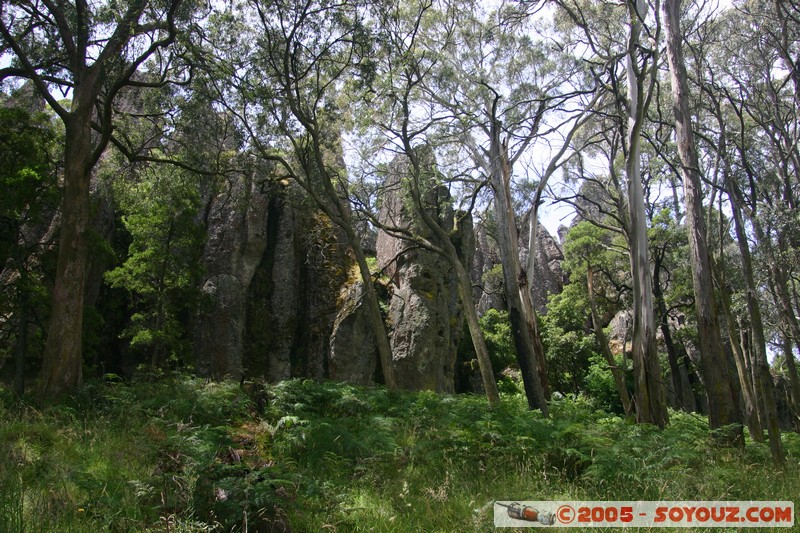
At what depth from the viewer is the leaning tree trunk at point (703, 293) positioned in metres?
10.2

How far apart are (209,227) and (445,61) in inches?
447

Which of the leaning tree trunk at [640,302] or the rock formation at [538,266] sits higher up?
the rock formation at [538,266]

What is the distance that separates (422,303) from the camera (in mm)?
20469

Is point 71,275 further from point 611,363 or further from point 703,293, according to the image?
point 611,363

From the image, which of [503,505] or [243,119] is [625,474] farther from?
[243,119]

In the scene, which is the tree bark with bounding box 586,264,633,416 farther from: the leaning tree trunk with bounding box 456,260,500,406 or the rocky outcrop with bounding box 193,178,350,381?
the rocky outcrop with bounding box 193,178,350,381

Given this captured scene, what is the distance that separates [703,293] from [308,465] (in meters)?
8.35

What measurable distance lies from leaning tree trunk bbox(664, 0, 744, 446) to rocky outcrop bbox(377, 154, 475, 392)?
817 cm

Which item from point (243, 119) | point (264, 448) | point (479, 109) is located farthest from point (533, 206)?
point (264, 448)

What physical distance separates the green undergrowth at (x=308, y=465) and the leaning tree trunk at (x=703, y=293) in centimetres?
91

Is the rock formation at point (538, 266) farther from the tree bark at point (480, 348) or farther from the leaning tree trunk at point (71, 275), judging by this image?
the leaning tree trunk at point (71, 275)

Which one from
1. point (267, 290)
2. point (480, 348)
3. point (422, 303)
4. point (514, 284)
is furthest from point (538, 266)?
point (480, 348)

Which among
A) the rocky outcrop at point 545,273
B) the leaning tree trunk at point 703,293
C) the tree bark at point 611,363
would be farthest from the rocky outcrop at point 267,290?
the rocky outcrop at point 545,273

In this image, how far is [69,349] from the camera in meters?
10.0
